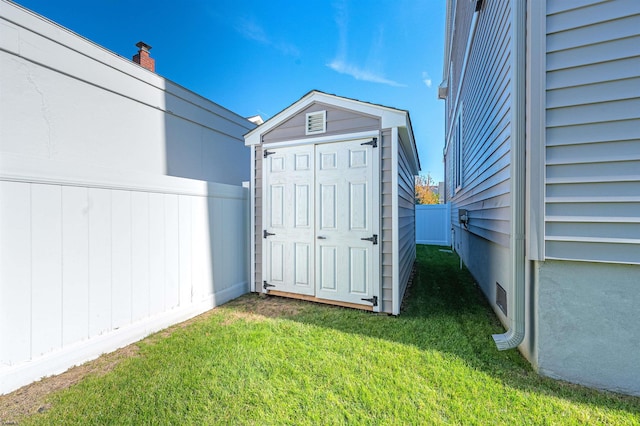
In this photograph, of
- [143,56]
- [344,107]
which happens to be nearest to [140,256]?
[344,107]

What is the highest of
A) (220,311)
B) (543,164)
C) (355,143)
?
(355,143)

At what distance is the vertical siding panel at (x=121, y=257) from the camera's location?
2.63 meters

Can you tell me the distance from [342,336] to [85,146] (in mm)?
4335

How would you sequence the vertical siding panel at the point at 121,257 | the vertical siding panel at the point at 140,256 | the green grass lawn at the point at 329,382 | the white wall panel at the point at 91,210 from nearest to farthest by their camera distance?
the green grass lawn at the point at 329,382 → the white wall panel at the point at 91,210 → the vertical siding panel at the point at 121,257 → the vertical siding panel at the point at 140,256

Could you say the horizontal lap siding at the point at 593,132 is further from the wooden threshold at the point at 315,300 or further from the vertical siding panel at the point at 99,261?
the vertical siding panel at the point at 99,261

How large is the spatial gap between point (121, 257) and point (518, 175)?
3.82m

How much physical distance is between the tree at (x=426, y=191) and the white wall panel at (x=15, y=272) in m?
21.8

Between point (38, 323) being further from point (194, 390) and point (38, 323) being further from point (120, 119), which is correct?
point (120, 119)

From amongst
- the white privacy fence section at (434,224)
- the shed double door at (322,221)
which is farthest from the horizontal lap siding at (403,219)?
the white privacy fence section at (434,224)

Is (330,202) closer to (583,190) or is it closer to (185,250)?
(185,250)

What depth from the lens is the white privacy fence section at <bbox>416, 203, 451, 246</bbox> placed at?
10.7 metres

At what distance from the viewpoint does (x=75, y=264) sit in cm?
233

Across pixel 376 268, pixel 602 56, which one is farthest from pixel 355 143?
pixel 602 56

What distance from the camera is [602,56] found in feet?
6.41
